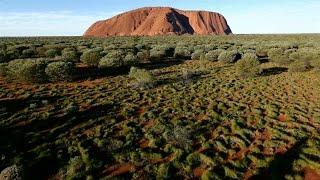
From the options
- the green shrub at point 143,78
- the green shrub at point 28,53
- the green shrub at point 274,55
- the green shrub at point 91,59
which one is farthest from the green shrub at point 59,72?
the green shrub at point 274,55

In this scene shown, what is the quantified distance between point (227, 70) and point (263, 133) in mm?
14234

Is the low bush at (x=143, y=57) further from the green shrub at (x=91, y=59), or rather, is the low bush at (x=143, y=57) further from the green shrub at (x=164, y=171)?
the green shrub at (x=164, y=171)

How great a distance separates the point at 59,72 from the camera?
2141cm

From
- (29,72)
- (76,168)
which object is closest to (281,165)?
→ (76,168)

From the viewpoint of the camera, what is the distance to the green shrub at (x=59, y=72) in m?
21.2

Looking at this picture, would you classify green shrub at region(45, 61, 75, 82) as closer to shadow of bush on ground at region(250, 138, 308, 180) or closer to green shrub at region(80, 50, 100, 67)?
green shrub at region(80, 50, 100, 67)

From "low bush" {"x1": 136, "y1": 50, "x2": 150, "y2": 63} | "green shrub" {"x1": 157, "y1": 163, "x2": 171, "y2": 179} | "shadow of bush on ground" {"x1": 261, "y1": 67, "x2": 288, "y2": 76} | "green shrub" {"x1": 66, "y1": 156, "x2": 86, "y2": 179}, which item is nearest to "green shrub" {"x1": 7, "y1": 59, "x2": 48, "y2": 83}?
"low bush" {"x1": 136, "y1": 50, "x2": 150, "y2": 63}

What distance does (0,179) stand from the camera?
862 cm

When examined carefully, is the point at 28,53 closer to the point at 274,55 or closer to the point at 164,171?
the point at 274,55

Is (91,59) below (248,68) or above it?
above

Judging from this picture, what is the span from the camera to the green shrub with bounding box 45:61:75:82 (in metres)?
21.2

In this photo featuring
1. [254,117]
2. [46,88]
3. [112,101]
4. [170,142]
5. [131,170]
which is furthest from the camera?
[46,88]

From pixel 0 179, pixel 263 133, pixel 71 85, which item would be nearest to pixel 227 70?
→ pixel 71 85

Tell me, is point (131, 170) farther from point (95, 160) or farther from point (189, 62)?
point (189, 62)
